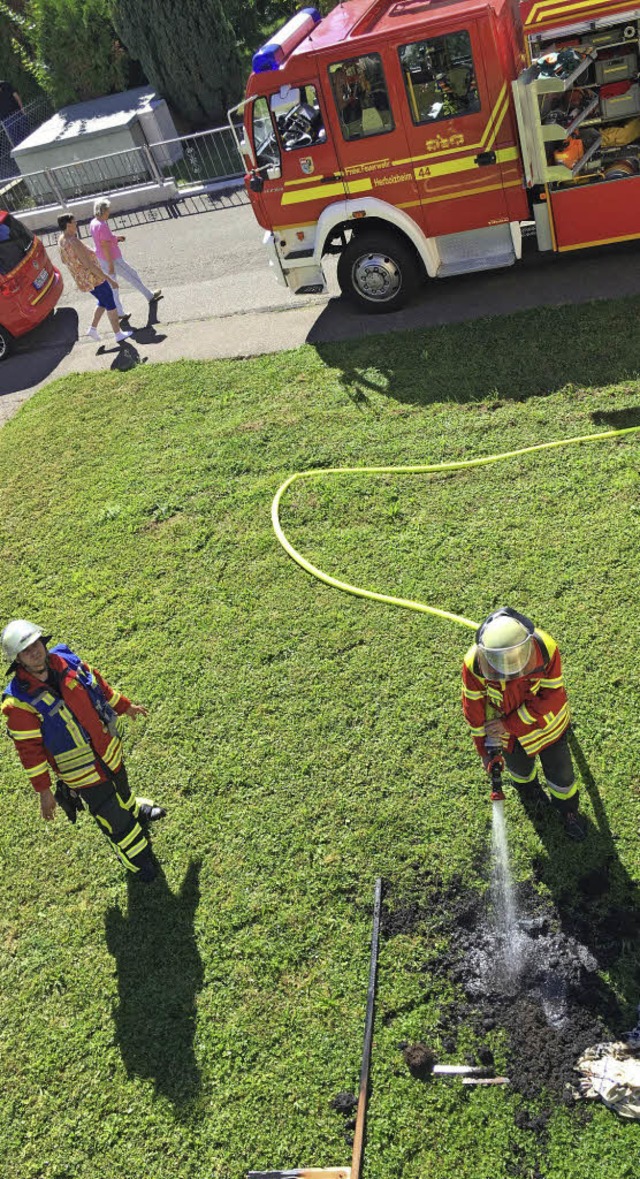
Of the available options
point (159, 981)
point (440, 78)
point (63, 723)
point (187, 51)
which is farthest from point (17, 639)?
point (187, 51)

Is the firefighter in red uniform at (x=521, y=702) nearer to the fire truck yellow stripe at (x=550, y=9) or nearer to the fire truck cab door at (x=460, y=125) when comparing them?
the fire truck cab door at (x=460, y=125)

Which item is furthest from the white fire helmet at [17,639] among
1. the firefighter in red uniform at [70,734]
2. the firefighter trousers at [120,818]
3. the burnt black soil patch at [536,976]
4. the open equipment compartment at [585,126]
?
the open equipment compartment at [585,126]

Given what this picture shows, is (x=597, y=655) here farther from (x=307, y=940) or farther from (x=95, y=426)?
(x=95, y=426)

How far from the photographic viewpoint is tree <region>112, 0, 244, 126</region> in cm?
1791

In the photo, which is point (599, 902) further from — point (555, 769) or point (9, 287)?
point (9, 287)

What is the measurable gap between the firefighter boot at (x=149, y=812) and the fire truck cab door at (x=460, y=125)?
264 inches

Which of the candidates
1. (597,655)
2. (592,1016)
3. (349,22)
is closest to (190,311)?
(349,22)

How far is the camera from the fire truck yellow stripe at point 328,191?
29.9 feet

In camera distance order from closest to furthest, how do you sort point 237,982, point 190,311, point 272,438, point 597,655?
point 237,982 < point 597,655 < point 272,438 < point 190,311

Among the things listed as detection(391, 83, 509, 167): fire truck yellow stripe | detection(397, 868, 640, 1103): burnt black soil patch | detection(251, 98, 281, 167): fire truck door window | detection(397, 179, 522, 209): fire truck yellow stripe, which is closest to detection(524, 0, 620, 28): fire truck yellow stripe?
detection(391, 83, 509, 167): fire truck yellow stripe

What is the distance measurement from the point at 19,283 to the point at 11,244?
21.2 inches

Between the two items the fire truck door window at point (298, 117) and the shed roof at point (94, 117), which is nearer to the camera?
the fire truck door window at point (298, 117)

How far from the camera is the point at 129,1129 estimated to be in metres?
4.28

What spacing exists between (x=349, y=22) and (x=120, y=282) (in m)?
5.87
